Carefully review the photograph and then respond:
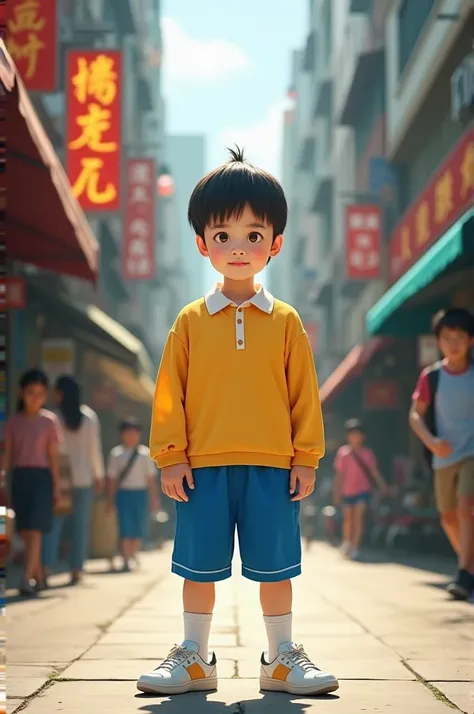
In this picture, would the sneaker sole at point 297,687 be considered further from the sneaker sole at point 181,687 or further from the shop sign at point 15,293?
the shop sign at point 15,293

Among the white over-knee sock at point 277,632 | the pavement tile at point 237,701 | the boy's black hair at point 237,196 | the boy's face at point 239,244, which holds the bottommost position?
the pavement tile at point 237,701

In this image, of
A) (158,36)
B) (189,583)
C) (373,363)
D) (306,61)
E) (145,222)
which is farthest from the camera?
(158,36)

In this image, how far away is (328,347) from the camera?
42531 millimetres

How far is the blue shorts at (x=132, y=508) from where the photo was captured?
488 inches

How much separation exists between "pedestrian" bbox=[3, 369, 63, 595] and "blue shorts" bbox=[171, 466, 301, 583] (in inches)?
187

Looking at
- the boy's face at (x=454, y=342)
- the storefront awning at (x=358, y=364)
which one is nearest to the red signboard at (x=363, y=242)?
the storefront awning at (x=358, y=364)

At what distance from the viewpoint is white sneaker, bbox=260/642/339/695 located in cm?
381

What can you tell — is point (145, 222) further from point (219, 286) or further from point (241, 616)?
point (219, 286)

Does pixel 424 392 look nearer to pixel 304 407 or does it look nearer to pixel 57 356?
pixel 304 407

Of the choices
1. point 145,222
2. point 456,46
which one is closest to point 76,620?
point 456,46

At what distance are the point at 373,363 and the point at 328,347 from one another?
21.2 meters

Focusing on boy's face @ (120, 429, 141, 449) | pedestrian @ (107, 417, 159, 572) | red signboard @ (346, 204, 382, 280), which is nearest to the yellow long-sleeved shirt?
pedestrian @ (107, 417, 159, 572)

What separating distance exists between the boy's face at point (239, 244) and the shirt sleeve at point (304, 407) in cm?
33

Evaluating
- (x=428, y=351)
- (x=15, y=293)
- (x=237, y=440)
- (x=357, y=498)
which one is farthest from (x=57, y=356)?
(x=237, y=440)
